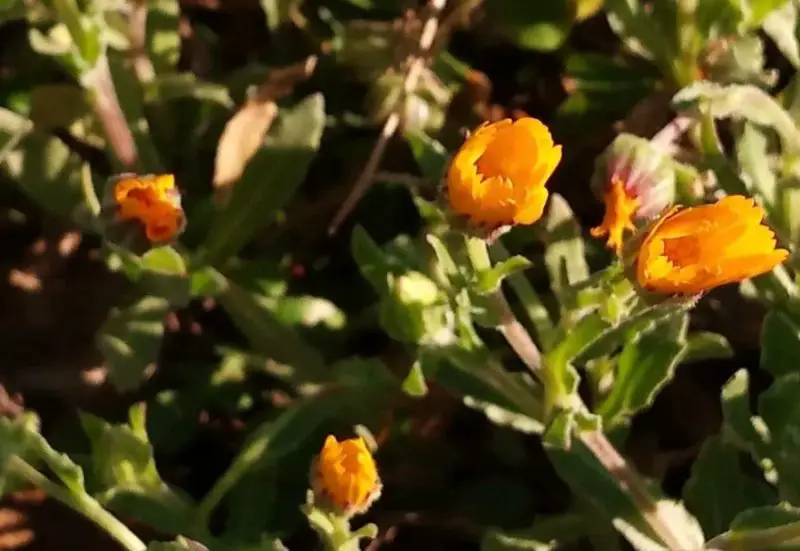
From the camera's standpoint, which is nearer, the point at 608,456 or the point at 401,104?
the point at 608,456

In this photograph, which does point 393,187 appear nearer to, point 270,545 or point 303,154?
point 303,154

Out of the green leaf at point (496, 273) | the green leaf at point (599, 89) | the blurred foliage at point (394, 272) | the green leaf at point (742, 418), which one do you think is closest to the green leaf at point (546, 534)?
the blurred foliage at point (394, 272)

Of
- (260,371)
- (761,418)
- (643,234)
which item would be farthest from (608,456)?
(260,371)

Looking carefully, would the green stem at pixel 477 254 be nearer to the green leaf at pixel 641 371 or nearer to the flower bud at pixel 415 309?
the flower bud at pixel 415 309

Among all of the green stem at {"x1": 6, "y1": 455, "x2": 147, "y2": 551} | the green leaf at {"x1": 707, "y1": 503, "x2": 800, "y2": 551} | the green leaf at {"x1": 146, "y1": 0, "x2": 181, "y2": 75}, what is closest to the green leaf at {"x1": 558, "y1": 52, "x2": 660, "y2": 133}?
the green leaf at {"x1": 146, "y1": 0, "x2": 181, "y2": 75}

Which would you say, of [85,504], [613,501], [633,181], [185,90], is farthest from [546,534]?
[185,90]

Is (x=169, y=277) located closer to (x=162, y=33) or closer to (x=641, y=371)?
(x=162, y=33)
